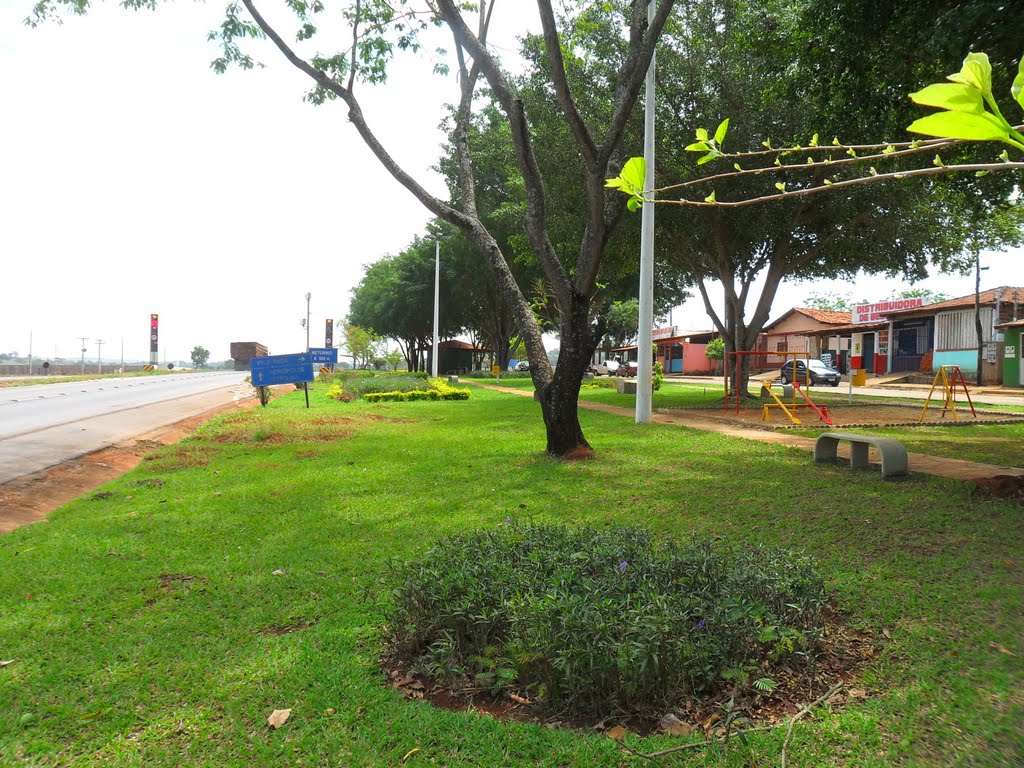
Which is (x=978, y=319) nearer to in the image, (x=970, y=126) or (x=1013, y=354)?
(x=1013, y=354)

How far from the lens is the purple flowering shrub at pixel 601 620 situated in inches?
103

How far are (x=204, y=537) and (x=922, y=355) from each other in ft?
117

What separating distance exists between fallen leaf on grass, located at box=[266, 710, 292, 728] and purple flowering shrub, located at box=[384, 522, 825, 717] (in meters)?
0.58

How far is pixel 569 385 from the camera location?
27.4ft

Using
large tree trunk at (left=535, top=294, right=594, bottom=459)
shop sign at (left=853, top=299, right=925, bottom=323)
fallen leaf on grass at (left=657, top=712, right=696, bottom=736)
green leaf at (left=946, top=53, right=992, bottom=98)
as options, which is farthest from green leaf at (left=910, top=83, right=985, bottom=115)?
shop sign at (left=853, top=299, right=925, bottom=323)

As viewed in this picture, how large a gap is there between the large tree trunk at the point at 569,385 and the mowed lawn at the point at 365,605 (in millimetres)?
576

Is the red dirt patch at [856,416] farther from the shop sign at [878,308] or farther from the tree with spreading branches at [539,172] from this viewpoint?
the shop sign at [878,308]

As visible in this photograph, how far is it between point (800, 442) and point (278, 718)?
9.01 meters

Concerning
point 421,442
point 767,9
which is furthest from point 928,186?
point 421,442

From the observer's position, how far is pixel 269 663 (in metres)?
3.04

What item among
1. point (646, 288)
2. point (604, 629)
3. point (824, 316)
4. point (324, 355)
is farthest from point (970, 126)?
point (824, 316)

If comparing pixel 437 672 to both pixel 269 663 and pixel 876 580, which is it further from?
pixel 876 580

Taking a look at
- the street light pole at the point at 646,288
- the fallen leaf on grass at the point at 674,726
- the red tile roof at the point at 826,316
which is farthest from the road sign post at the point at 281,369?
the red tile roof at the point at 826,316

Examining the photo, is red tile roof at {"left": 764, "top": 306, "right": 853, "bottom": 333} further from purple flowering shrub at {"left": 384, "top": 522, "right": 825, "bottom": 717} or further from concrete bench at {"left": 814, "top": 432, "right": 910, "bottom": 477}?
purple flowering shrub at {"left": 384, "top": 522, "right": 825, "bottom": 717}
